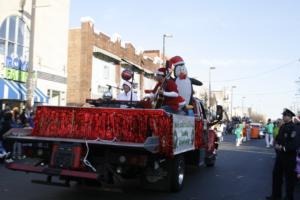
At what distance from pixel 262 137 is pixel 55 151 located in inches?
1577

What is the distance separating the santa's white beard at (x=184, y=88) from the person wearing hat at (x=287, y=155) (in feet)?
8.89

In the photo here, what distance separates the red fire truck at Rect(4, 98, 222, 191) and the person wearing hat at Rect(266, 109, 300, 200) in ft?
5.83

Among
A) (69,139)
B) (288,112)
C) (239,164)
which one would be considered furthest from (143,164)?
(239,164)

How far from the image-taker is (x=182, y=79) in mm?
10492

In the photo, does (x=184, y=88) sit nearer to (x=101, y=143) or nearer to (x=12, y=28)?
(x=101, y=143)

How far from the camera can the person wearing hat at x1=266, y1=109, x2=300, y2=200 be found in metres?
7.98

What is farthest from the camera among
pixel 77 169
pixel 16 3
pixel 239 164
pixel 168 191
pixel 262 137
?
Answer: pixel 262 137

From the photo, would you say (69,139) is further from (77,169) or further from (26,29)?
(26,29)

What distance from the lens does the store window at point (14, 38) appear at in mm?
21953

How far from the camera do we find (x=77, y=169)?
706 cm

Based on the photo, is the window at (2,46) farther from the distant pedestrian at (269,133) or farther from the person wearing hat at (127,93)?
the distant pedestrian at (269,133)

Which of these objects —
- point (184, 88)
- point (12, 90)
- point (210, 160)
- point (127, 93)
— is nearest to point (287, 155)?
point (184, 88)

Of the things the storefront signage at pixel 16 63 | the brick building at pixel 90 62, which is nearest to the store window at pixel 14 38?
the storefront signage at pixel 16 63

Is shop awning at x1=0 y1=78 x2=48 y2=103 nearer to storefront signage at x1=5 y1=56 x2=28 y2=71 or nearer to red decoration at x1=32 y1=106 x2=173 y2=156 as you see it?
storefront signage at x1=5 y1=56 x2=28 y2=71
